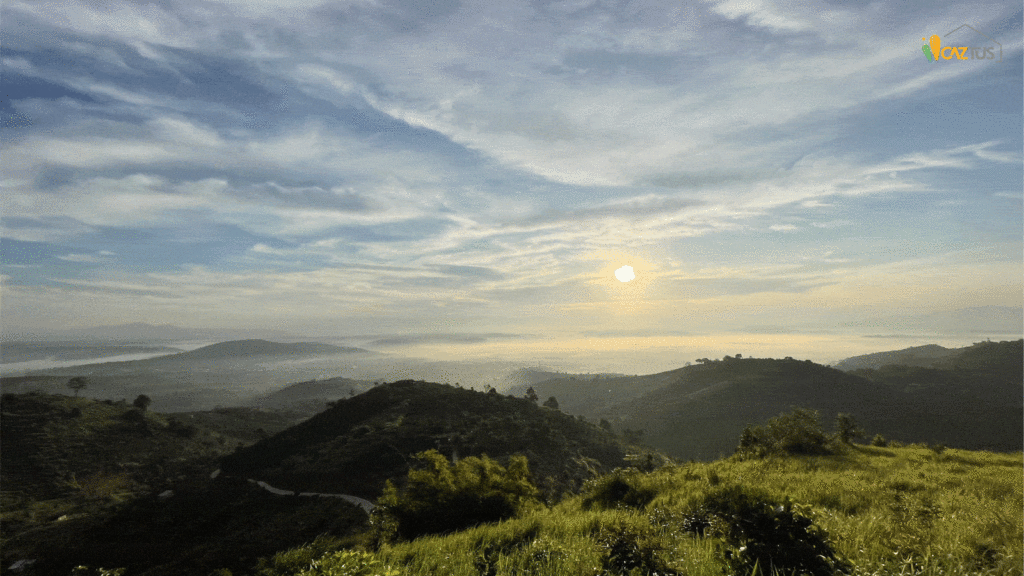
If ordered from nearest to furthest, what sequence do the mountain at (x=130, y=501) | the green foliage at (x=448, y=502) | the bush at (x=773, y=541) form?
the bush at (x=773, y=541) < the green foliage at (x=448, y=502) < the mountain at (x=130, y=501)

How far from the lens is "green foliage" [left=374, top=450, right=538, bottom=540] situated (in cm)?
1559

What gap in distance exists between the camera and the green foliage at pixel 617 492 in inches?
606

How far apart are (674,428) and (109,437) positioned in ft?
586

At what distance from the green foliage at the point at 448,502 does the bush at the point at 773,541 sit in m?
9.78

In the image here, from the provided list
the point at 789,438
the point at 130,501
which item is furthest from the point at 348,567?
the point at 130,501

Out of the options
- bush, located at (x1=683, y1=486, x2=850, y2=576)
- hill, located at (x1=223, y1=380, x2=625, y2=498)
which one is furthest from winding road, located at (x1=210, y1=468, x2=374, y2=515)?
bush, located at (x1=683, y1=486, x2=850, y2=576)

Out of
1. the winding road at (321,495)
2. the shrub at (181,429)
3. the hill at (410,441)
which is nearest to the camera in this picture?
the winding road at (321,495)

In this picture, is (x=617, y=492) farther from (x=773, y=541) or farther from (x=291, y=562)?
(x=291, y=562)

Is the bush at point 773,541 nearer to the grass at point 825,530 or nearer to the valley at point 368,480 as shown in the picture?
the grass at point 825,530

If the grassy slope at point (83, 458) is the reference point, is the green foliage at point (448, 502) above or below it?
above

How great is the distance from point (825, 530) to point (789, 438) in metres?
25.8

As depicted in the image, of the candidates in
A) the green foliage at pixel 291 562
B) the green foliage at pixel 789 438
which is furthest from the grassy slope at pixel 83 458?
the green foliage at pixel 789 438

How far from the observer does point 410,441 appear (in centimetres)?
6650

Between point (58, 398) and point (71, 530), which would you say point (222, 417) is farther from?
point (71, 530)
